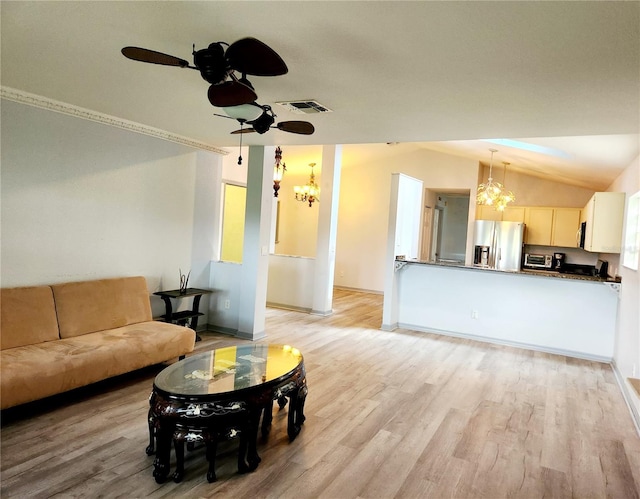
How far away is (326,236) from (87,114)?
400cm

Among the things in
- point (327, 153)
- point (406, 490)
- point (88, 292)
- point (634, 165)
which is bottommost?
point (406, 490)

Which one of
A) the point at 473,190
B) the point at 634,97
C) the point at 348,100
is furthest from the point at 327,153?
the point at 634,97

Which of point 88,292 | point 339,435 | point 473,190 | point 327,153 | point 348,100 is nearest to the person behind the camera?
point 339,435

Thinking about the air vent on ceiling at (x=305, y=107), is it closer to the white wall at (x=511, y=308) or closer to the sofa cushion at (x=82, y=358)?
the sofa cushion at (x=82, y=358)

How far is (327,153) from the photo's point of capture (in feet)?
23.8

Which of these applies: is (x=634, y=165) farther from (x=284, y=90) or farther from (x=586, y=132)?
(x=284, y=90)

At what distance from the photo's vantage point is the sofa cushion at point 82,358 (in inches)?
110

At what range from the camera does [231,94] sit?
2176 millimetres

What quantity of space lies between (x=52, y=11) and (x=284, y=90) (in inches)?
56.2

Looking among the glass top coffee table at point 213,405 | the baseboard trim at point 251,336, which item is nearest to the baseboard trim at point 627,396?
the glass top coffee table at point 213,405

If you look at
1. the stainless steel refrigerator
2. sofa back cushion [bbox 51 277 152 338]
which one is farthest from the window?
the stainless steel refrigerator

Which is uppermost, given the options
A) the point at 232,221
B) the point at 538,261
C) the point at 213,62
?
the point at 213,62

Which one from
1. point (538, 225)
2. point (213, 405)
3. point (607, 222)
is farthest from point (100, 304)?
point (538, 225)

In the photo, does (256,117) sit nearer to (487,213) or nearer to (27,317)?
(27,317)
